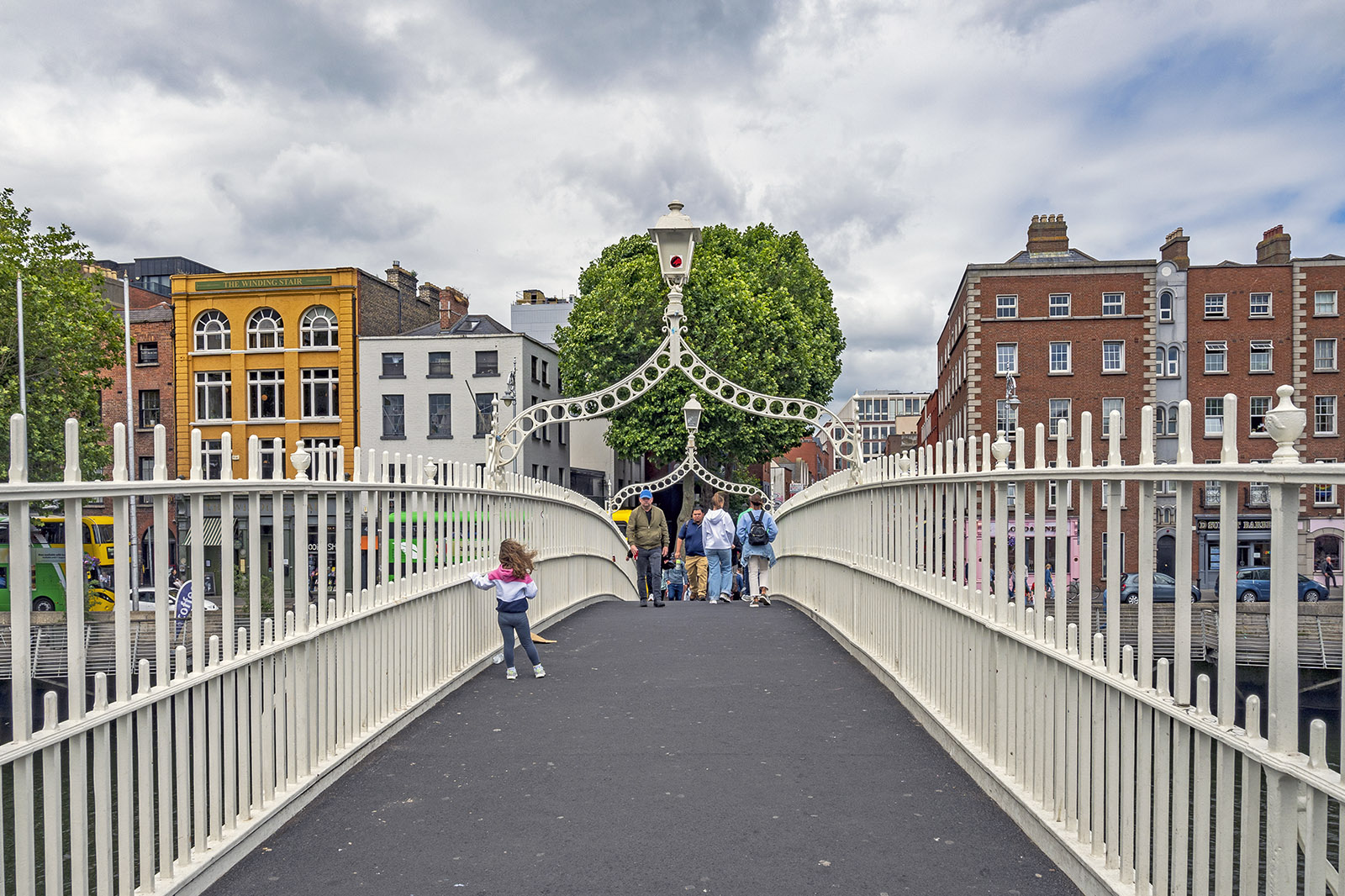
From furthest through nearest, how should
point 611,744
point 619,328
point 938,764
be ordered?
point 619,328 → point 611,744 → point 938,764

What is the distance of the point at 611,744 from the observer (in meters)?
6.77

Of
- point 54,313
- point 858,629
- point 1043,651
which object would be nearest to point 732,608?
point 858,629

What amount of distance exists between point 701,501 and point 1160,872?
4585cm

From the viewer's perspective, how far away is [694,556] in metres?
19.9

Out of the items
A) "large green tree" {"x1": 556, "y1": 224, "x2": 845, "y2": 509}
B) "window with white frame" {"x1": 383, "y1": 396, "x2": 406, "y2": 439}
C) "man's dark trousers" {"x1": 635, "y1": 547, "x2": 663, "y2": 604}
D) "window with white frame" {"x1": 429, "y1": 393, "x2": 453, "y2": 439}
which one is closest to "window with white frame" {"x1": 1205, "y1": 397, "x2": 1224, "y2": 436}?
"large green tree" {"x1": 556, "y1": 224, "x2": 845, "y2": 509}

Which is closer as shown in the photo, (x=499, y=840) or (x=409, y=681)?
(x=499, y=840)

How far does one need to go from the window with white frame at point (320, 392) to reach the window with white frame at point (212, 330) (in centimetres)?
370

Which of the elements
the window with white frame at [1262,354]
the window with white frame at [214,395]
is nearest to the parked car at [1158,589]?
the window with white frame at [214,395]

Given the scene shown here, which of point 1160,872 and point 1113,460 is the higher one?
point 1113,460

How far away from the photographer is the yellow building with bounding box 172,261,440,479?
4781cm

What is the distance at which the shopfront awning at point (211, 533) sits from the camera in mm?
4711

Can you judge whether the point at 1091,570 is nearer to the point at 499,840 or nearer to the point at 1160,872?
the point at 1160,872

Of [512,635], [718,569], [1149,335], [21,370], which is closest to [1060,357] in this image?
[1149,335]

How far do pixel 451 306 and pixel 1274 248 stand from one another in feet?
128
